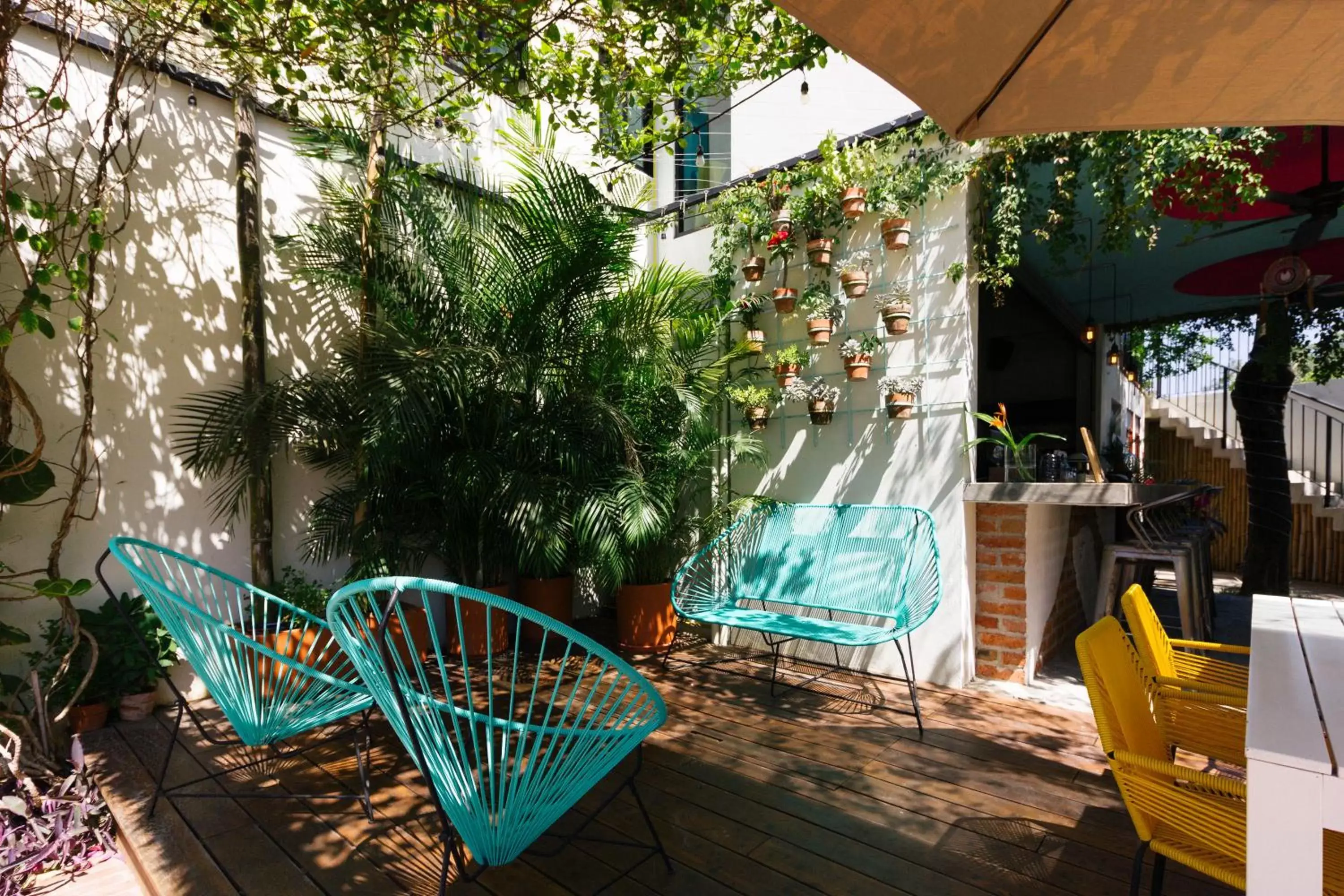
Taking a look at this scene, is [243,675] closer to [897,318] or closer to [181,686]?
[181,686]

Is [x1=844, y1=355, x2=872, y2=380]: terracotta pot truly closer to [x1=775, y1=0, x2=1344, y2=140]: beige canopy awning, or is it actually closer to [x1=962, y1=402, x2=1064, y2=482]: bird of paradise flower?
[x1=962, y1=402, x2=1064, y2=482]: bird of paradise flower

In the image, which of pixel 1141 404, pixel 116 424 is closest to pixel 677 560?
pixel 116 424

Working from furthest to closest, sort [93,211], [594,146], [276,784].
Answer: [594,146] → [93,211] → [276,784]

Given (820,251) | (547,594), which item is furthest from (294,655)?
(820,251)

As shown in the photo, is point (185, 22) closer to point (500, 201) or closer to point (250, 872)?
point (500, 201)

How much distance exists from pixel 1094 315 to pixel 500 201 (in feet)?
22.4

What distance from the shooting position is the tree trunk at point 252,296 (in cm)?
354

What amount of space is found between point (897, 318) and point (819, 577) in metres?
1.43

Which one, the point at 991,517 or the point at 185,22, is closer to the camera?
the point at 185,22

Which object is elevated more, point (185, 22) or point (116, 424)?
point (185, 22)

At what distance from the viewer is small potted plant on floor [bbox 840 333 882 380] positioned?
3.70m

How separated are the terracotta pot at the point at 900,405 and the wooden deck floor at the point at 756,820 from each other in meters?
1.50

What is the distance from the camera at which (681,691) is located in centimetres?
343

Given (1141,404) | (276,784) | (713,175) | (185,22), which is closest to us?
(276,784)
